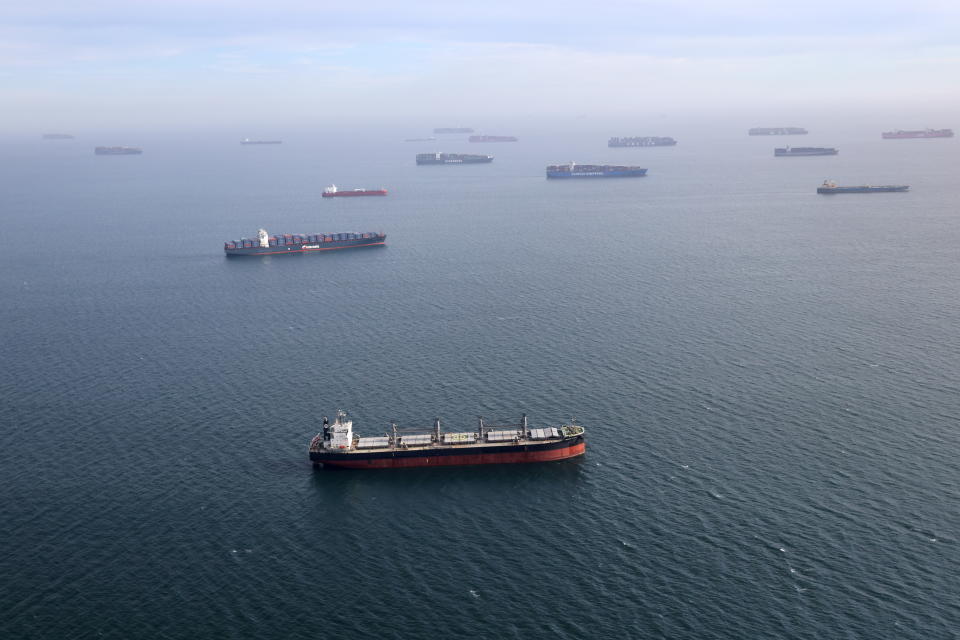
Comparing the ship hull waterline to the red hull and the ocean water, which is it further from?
the ocean water

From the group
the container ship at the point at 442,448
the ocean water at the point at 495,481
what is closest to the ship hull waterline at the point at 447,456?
the container ship at the point at 442,448

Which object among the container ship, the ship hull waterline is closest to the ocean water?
the ship hull waterline

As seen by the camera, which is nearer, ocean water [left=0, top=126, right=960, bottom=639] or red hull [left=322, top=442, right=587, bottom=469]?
ocean water [left=0, top=126, right=960, bottom=639]

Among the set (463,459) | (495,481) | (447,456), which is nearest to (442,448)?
(447,456)

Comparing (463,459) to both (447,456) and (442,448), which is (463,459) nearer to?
(447,456)

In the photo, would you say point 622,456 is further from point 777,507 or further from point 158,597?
point 158,597

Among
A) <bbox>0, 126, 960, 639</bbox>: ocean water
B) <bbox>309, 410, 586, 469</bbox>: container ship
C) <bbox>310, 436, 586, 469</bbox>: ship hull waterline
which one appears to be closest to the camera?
<bbox>0, 126, 960, 639</bbox>: ocean water

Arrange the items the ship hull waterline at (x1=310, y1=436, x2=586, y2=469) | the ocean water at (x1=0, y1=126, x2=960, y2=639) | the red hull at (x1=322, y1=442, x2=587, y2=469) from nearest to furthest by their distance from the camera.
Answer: the ocean water at (x1=0, y1=126, x2=960, y2=639) < the ship hull waterline at (x1=310, y1=436, x2=586, y2=469) < the red hull at (x1=322, y1=442, x2=587, y2=469)

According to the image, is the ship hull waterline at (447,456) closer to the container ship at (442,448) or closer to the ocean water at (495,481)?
the container ship at (442,448)
